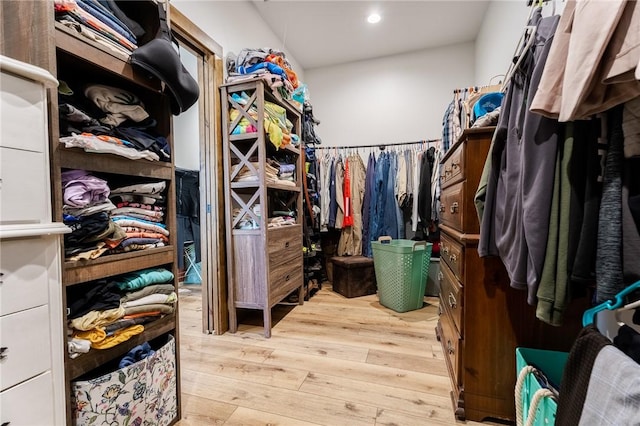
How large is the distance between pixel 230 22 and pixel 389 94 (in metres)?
2.05

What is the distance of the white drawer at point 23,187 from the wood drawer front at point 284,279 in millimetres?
1462

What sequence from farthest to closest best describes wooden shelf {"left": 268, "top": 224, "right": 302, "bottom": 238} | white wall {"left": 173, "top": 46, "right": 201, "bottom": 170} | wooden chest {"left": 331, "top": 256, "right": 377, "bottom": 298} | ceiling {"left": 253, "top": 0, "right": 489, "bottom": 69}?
white wall {"left": 173, "top": 46, "right": 201, "bottom": 170}
wooden chest {"left": 331, "top": 256, "right": 377, "bottom": 298}
ceiling {"left": 253, "top": 0, "right": 489, "bottom": 69}
wooden shelf {"left": 268, "top": 224, "right": 302, "bottom": 238}

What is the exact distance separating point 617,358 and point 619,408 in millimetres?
83

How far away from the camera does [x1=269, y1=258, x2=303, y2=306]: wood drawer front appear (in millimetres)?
2086

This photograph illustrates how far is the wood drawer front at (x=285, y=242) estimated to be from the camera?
2.11m

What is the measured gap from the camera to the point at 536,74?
76 cm

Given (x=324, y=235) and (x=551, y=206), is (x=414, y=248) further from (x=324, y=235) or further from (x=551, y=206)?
(x=551, y=206)

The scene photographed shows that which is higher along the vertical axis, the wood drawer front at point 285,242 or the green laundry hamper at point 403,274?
the wood drawer front at point 285,242

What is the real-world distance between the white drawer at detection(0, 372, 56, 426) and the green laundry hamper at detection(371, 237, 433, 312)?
2.15 m

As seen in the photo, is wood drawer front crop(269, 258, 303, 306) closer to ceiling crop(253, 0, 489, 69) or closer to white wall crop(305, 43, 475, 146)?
white wall crop(305, 43, 475, 146)

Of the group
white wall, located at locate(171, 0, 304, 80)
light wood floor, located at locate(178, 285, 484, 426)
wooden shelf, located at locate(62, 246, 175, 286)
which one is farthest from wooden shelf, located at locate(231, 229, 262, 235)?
white wall, located at locate(171, 0, 304, 80)

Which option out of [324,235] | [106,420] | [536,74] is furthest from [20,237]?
[324,235]

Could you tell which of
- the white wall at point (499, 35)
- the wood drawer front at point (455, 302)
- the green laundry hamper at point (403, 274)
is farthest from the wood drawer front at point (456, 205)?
the white wall at point (499, 35)

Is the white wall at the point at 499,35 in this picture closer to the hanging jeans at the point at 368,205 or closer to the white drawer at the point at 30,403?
the hanging jeans at the point at 368,205
